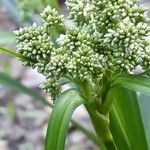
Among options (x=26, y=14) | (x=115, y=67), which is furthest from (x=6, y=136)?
(x=115, y=67)

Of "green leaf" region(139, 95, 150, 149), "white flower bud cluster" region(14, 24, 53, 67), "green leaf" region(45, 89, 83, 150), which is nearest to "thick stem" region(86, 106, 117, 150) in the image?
"green leaf" region(45, 89, 83, 150)

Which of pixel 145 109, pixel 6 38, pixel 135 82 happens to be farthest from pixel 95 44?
pixel 145 109

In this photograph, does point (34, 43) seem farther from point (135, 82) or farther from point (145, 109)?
point (145, 109)

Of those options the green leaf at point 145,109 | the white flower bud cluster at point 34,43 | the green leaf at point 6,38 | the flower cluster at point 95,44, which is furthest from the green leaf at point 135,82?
the green leaf at point 145,109

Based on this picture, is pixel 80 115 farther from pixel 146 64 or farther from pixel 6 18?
pixel 146 64

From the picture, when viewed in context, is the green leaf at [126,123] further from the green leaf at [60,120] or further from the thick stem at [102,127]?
the green leaf at [60,120]

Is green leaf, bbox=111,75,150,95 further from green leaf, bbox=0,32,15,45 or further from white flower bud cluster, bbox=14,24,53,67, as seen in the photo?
green leaf, bbox=0,32,15,45
